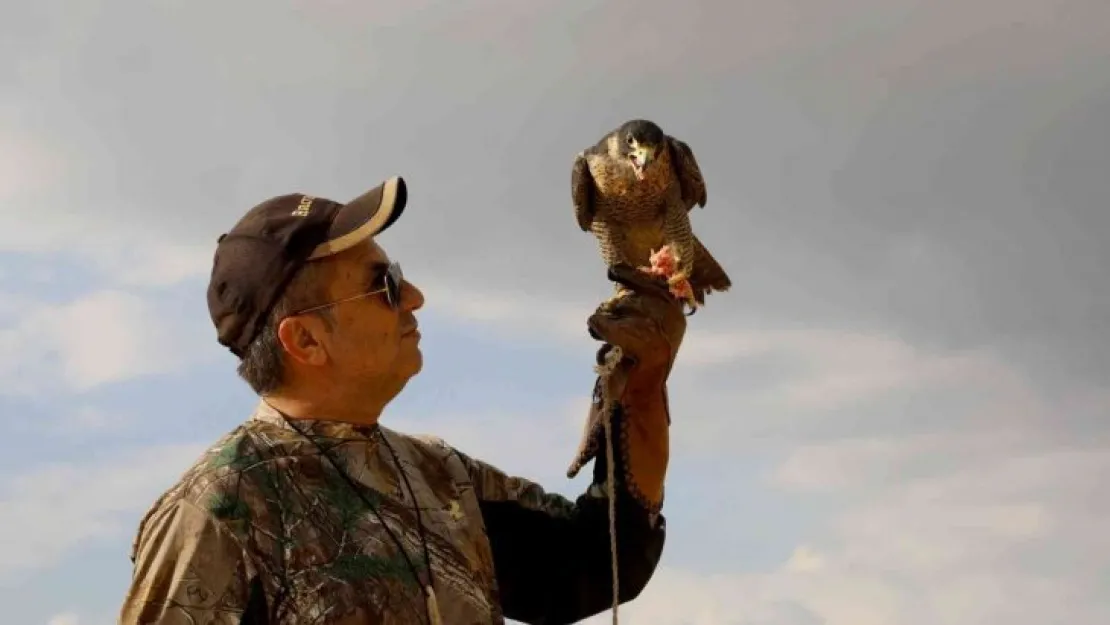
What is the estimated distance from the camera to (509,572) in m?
3.47

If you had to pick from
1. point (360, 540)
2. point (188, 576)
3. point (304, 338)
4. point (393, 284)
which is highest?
point (393, 284)

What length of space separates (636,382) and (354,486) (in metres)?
0.79

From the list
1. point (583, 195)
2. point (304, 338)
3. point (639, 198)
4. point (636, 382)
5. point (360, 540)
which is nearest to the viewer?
point (360, 540)

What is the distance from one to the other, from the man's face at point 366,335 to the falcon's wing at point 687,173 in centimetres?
172

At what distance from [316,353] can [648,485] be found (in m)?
0.95

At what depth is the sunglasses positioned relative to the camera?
3.05m

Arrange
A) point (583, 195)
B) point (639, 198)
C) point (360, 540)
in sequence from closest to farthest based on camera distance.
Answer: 1. point (360, 540)
2. point (639, 198)
3. point (583, 195)

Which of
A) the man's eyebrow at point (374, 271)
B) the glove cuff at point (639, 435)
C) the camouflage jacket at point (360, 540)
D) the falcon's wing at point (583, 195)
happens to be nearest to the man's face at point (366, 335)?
the man's eyebrow at point (374, 271)

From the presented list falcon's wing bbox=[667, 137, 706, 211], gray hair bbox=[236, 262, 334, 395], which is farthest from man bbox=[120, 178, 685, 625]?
falcon's wing bbox=[667, 137, 706, 211]

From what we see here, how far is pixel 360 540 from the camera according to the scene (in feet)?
9.61

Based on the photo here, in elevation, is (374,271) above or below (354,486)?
above

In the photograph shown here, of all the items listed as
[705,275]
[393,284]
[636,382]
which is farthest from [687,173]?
[393,284]

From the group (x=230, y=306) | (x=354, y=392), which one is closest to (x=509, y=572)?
(x=354, y=392)

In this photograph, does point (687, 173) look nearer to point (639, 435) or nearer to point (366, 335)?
point (639, 435)
